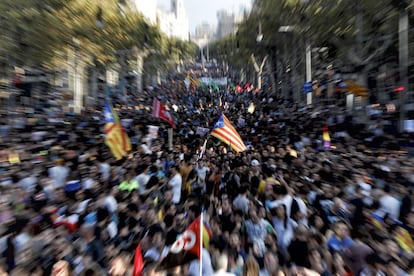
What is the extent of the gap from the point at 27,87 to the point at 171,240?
23.6 m

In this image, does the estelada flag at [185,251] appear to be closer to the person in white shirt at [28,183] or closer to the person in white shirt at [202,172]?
the person in white shirt at [202,172]

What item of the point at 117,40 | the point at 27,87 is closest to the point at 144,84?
the point at 27,87

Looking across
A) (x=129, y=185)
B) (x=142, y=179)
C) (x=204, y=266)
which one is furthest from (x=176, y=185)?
(x=204, y=266)

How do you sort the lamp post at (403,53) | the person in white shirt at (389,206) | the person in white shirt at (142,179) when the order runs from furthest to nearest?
the lamp post at (403,53) < the person in white shirt at (142,179) < the person in white shirt at (389,206)

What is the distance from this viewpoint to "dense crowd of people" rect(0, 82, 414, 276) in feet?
14.2

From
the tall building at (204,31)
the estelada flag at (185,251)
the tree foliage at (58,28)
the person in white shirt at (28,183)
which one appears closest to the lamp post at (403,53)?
the tree foliage at (58,28)

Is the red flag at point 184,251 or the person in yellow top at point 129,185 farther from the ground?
the person in yellow top at point 129,185

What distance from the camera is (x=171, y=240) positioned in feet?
15.5

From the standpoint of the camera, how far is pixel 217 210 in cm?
610

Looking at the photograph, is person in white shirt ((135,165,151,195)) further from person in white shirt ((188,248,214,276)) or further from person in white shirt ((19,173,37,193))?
person in white shirt ((188,248,214,276))

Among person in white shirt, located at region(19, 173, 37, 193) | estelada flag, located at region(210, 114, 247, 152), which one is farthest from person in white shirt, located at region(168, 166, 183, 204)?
person in white shirt, located at region(19, 173, 37, 193)

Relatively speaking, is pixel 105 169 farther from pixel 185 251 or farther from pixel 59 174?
pixel 185 251

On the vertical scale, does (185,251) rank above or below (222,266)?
above

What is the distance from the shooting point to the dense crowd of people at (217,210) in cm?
434
